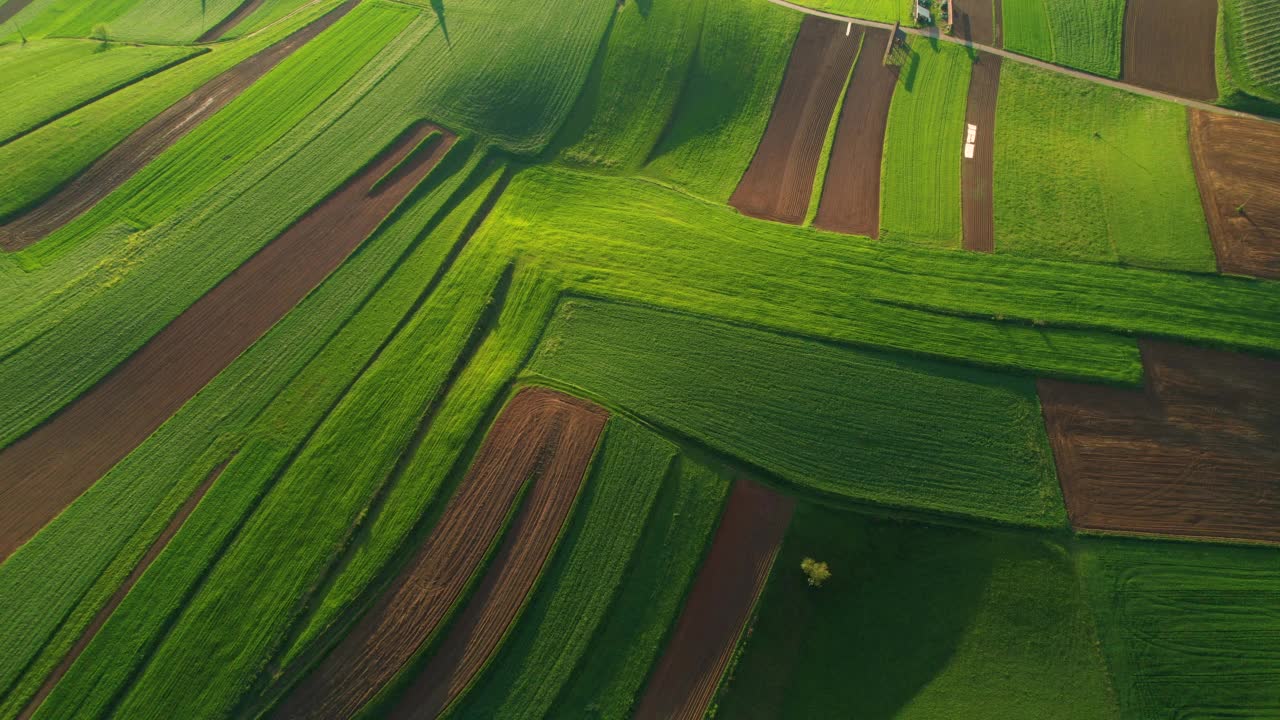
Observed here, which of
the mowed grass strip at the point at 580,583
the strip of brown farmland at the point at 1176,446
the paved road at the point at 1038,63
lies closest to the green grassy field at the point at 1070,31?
the paved road at the point at 1038,63

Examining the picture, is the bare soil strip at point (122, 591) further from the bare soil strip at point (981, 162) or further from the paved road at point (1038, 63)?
the paved road at point (1038, 63)

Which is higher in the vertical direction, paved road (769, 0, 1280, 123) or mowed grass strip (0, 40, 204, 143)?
paved road (769, 0, 1280, 123)

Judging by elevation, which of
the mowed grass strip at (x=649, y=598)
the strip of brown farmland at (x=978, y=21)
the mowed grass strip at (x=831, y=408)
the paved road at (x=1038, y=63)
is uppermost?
the strip of brown farmland at (x=978, y=21)

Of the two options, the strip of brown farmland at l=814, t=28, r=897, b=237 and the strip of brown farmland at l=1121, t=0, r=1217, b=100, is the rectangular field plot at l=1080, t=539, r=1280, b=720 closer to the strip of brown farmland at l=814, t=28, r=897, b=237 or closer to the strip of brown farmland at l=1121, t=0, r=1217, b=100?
the strip of brown farmland at l=814, t=28, r=897, b=237

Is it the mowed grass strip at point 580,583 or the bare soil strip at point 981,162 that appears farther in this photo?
the bare soil strip at point 981,162

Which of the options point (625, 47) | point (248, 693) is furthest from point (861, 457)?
point (625, 47)

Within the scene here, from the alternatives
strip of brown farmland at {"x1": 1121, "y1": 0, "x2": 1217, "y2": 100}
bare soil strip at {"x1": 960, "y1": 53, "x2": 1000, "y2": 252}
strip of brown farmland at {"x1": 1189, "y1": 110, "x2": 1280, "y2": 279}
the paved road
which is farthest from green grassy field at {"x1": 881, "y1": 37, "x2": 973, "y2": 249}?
strip of brown farmland at {"x1": 1189, "y1": 110, "x2": 1280, "y2": 279}
